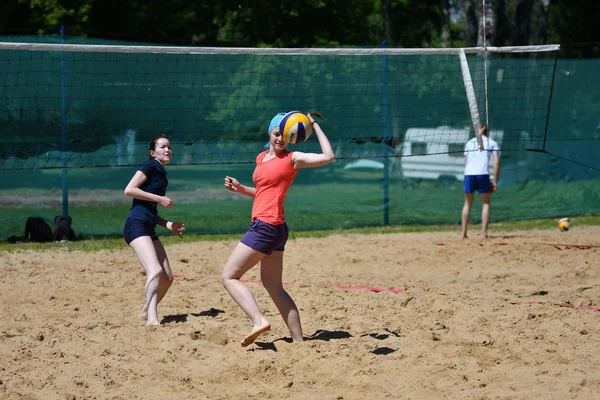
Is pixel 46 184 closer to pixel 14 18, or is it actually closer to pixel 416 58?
pixel 416 58

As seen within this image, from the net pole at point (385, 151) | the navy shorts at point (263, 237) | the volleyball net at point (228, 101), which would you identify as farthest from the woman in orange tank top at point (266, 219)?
the net pole at point (385, 151)

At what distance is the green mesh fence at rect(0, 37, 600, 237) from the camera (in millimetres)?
12117

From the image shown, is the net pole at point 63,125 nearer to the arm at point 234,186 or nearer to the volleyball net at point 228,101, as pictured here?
the volleyball net at point 228,101

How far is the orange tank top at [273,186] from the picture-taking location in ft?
18.9

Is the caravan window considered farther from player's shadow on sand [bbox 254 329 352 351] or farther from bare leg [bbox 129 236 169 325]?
bare leg [bbox 129 236 169 325]

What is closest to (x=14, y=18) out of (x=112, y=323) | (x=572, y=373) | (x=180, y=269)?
(x=180, y=269)

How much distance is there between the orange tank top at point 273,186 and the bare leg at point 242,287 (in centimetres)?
25

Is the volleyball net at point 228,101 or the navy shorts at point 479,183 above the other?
the volleyball net at point 228,101

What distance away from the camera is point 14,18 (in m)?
24.6

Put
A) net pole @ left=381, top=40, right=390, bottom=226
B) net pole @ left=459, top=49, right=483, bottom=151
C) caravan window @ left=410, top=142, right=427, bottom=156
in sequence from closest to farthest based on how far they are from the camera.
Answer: net pole @ left=459, top=49, right=483, bottom=151
net pole @ left=381, top=40, right=390, bottom=226
caravan window @ left=410, top=142, right=427, bottom=156

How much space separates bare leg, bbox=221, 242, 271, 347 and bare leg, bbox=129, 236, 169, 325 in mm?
1144

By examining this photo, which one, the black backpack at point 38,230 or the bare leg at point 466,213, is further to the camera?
the bare leg at point 466,213

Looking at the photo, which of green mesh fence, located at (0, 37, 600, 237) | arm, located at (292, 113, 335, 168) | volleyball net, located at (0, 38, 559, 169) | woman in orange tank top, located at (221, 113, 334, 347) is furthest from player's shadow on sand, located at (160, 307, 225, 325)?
green mesh fence, located at (0, 37, 600, 237)

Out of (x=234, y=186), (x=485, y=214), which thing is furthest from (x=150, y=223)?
(x=485, y=214)
